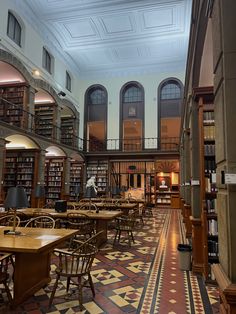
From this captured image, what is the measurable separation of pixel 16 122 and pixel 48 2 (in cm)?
560

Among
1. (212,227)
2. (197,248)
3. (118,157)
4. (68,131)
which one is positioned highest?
(68,131)

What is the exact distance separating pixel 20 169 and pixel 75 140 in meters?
5.45

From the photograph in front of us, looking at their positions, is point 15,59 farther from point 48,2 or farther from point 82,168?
point 82,168

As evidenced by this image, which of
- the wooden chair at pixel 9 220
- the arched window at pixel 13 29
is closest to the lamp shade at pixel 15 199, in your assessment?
the wooden chair at pixel 9 220

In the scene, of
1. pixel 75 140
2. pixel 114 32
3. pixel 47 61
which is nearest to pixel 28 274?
pixel 47 61

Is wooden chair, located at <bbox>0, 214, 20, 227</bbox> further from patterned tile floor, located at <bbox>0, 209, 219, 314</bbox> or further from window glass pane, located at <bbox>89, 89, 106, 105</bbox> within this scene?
window glass pane, located at <bbox>89, 89, 106, 105</bbox>

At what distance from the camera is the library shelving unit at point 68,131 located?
15.5 metres

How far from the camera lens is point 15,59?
9969 millimetres

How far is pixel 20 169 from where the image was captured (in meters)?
10.7

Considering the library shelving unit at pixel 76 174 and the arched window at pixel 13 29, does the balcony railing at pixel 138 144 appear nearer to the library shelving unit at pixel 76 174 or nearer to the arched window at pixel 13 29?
the library shelving unit at pixel 76 174

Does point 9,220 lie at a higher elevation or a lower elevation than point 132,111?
lower

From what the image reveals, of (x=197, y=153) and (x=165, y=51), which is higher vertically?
(x=165, y=51)

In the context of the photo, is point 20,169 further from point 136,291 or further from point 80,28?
point 136,291

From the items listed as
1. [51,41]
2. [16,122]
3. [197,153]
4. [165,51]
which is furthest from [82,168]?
[197,153]
